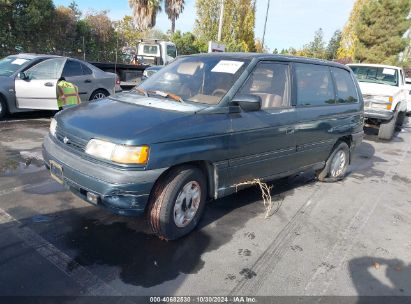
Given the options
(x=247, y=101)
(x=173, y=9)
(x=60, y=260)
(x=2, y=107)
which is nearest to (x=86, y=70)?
(x=2, y=107)

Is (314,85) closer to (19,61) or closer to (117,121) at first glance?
(117,121)

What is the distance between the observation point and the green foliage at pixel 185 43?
101 feet

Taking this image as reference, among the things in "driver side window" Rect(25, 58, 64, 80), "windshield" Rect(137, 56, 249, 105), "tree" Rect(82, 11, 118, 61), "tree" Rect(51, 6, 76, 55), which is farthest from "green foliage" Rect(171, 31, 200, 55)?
"windshield" Rect(137, 56, 249, 105)

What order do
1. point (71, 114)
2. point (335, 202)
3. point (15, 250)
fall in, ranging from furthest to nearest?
1. point (335, 202)
2. point (71, 114)
3. point (15, 250)

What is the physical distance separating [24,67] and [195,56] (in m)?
5.67

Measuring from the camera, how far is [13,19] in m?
17.2

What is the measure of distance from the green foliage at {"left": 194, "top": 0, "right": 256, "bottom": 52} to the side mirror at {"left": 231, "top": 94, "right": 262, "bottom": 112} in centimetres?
3079

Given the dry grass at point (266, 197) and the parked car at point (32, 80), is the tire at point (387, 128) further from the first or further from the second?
the parked car at point (32, 80)

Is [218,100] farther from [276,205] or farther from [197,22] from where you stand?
[197,22]

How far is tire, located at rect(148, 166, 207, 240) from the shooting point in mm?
3357

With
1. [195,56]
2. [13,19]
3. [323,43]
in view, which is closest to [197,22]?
[13,19]

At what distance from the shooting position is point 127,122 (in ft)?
11.0

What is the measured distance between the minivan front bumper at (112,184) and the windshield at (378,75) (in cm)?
954

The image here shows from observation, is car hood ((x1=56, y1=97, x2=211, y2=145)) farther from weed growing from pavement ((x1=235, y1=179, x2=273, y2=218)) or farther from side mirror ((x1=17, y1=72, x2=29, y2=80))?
side mirror ((x1=17, y1=72, x2=29, y2=80))
